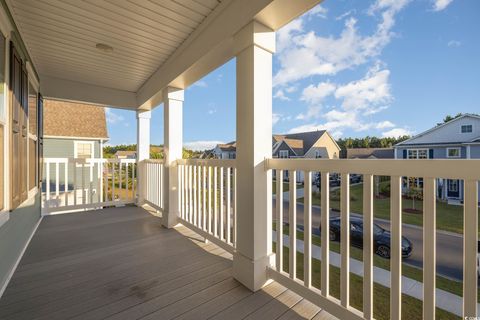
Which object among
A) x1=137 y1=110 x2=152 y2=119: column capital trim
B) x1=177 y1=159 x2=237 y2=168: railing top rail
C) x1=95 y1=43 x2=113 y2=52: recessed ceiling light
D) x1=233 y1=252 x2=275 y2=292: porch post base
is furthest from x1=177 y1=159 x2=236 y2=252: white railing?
x1=137 y1=110 x2=152 y2=119: column capital trim

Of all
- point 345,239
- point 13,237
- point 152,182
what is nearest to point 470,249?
point 345,239

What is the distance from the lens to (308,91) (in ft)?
26.7

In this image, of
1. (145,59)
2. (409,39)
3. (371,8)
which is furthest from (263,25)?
(371,8)

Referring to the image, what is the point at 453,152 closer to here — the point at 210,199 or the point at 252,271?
the point at 252,271

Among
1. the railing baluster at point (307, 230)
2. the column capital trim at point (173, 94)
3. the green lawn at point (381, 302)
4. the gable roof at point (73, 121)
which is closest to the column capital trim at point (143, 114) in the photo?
the column capital trim at point (173, 94)

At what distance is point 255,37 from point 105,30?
5.97 feet

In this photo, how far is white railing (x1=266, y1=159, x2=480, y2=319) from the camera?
968 millimetres

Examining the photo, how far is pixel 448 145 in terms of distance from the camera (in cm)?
161

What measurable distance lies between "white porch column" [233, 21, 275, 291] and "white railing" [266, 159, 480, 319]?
12cm

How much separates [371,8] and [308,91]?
9.51 feet

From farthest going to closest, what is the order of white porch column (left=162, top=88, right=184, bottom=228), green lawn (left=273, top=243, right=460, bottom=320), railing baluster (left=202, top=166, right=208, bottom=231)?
white porch column (left=162, top=88, right=184, bottom=228) < green lawn (left=273, top=243, right=460, bottom=320) < railing baluster (left=202, top=166, right=208, bottom=231)

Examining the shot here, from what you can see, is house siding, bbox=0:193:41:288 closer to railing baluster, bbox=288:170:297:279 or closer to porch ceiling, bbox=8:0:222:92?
porch ceiling, bbox=8:0:222:92

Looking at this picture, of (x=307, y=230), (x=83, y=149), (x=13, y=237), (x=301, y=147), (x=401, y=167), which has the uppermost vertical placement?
(x=83, y=149)

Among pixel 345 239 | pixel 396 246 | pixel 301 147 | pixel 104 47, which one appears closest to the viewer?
pixel 396 246
